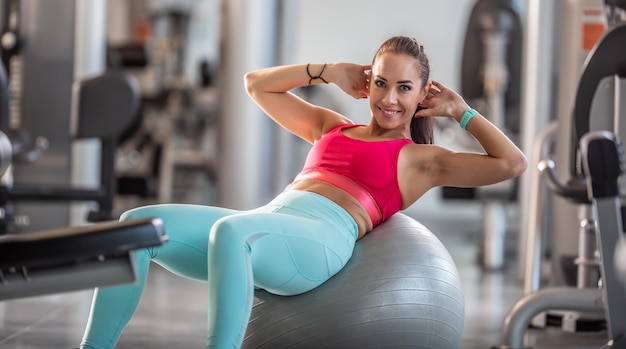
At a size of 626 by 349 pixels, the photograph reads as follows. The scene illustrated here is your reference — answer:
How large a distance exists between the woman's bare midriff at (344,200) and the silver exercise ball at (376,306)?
35 millimetres

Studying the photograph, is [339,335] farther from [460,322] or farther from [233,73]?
[233,73]

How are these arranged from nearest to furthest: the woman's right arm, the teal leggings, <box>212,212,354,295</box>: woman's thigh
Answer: the teal leggings → <box>212,212,354,295</box>: woman's thigh → the woman's right arm

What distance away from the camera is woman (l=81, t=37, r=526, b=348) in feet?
6.90

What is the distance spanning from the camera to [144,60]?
7.53 m

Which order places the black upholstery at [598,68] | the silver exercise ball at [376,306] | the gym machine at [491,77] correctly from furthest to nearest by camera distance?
the gym machine at [491,77] < the black upholstery at [598,68] < the silver exercise ball at [376,306]

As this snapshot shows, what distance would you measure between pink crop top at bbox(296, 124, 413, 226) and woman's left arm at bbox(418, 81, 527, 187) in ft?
0.35

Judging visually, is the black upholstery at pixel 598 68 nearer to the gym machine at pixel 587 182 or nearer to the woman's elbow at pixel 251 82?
the gym machine at pixel 587 182

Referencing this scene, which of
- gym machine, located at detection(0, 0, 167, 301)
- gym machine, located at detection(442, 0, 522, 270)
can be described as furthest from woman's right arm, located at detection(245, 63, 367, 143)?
gym machine, located at detection(442, 0, 522, 270)

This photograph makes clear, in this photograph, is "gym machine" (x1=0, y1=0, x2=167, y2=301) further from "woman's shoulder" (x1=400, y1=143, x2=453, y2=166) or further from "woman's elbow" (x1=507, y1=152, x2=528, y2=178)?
"woman's elbow" (x1=507, y1=152, x2=528, y2=178)

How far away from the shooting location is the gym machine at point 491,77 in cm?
553

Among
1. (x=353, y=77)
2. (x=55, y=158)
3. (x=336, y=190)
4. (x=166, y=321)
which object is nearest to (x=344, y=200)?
(x=336, y=190)

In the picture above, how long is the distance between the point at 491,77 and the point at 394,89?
3.49 meters

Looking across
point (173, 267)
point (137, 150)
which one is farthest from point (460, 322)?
point (137, 150)

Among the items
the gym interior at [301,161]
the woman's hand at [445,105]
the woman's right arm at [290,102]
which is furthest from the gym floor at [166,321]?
the woman's hand at [445,105]
